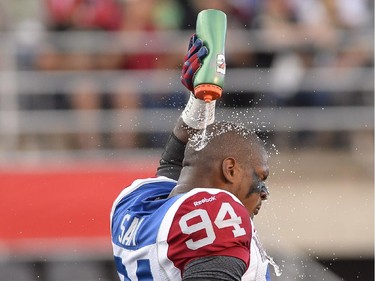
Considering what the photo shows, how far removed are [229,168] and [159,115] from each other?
4.94 m

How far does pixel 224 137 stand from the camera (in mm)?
3795

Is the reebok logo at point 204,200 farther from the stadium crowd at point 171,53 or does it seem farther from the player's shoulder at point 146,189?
the stadium crowd at point 171,53

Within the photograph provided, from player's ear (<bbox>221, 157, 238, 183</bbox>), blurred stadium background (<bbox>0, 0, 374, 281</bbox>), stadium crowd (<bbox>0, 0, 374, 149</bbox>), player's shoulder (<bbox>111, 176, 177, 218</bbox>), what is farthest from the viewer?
stadium crowd (<bbox>0, 0, 374, 149</bbox>)

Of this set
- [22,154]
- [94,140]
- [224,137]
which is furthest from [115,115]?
[224,137]

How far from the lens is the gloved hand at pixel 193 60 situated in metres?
3.96

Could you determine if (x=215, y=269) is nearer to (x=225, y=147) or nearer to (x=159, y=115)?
(x=225, y=147)

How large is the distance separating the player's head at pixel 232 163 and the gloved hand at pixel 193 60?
0.77ft

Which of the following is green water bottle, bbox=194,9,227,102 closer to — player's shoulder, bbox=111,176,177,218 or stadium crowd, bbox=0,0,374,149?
player's shoulder, bbox=111,176,177,218

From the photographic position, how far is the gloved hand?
3963mm

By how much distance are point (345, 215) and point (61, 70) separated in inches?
101

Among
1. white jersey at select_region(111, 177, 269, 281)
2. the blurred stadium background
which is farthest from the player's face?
the blurred stadium background

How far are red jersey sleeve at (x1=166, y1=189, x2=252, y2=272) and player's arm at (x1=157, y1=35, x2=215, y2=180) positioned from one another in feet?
1.98

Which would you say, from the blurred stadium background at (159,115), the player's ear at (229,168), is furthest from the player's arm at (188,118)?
the blurred stadium background at (159,115)

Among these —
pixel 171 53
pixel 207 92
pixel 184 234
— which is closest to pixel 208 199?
pixel 184 234
